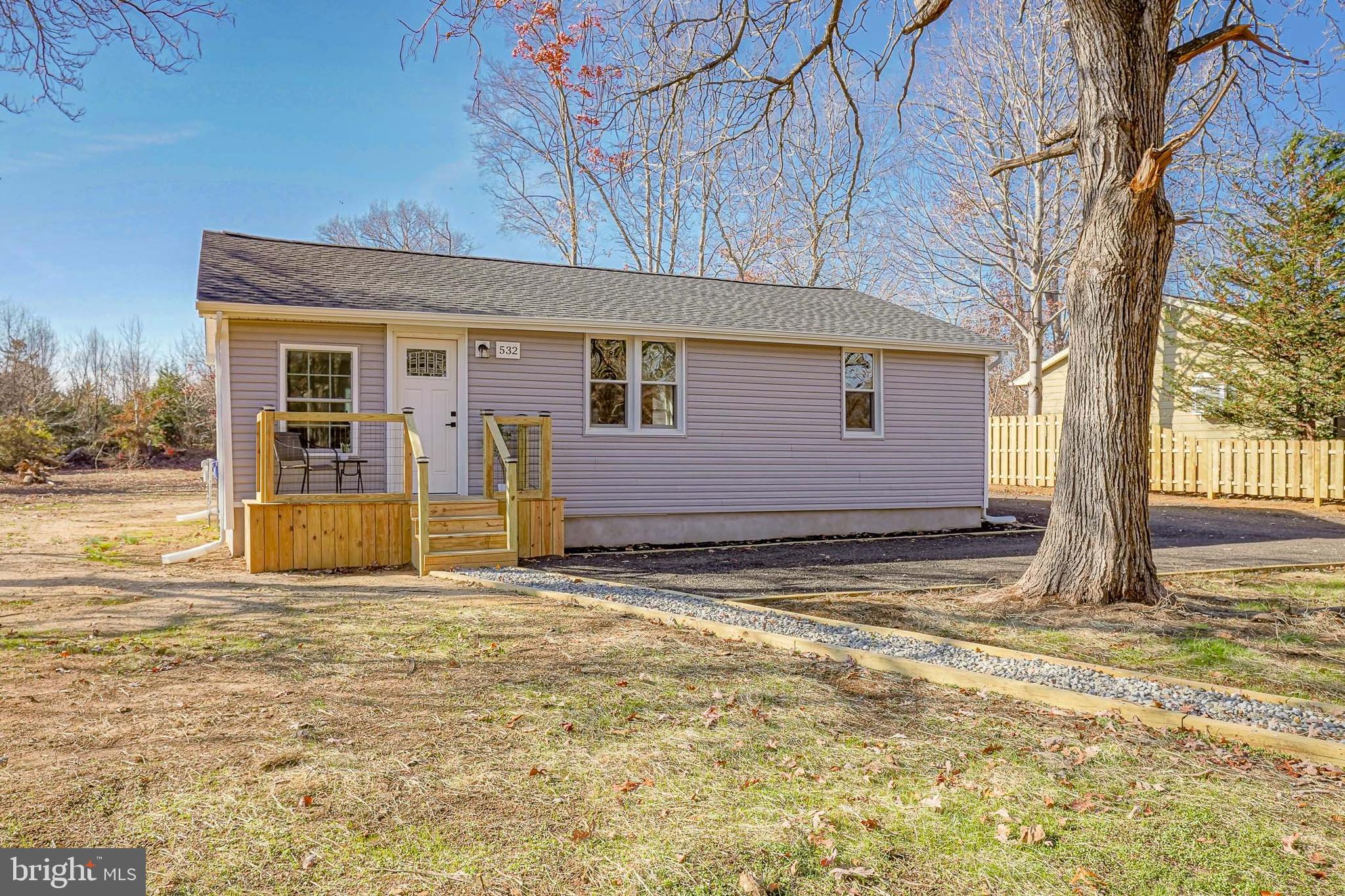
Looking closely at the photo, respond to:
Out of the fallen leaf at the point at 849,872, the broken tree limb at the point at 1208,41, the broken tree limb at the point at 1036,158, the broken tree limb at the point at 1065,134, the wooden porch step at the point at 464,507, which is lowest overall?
the fallen leaf at the point at 849,872

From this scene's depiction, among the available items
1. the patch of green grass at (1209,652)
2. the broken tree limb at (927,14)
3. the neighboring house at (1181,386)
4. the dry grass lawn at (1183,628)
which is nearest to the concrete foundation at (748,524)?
the dry grass lawn at (1183,628)

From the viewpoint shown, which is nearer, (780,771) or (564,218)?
(780,771)

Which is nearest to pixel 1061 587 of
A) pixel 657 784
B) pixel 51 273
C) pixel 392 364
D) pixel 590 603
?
pixel 590 603

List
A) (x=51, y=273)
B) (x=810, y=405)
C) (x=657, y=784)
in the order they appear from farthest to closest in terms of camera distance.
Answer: (x=51, y=273)
(x=810, y=405)
(x=657, y=784)

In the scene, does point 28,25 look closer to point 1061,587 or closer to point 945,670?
point 945,670

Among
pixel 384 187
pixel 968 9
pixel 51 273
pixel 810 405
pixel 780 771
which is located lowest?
pixel 780 771

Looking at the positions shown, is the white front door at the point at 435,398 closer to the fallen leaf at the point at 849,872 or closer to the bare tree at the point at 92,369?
the fallen leaf at the point at 849,872

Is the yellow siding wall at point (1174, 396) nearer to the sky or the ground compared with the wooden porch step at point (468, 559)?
nearer to the sky

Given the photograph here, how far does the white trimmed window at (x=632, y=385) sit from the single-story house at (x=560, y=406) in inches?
1.2

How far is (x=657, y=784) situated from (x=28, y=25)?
24.9 feet

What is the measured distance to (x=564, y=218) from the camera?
81.9ft

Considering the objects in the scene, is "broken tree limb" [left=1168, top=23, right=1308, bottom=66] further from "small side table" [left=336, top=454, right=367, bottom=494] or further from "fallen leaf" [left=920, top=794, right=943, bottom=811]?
"small side table" [left=336, top=454, right=367, bottom=494]

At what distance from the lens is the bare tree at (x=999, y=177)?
22.0 metres

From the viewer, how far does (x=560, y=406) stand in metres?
10.8
